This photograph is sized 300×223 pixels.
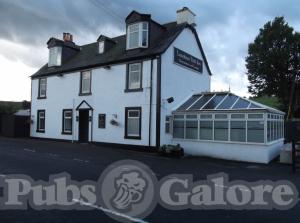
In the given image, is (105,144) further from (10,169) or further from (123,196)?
(123,196)

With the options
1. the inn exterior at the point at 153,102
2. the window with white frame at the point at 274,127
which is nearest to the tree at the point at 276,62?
the inn exterior at the point at 153,102

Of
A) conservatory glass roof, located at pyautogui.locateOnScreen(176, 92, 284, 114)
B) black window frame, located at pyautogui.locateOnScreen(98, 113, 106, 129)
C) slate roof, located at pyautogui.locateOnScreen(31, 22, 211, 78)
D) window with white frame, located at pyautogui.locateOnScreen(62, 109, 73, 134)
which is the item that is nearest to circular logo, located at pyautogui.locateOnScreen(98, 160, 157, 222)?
conservatory glass roof, located at pyautogui.locateOnScreen(176, 92, 284, 114)

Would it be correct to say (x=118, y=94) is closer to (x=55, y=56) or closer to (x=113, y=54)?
(x=113, y=54)

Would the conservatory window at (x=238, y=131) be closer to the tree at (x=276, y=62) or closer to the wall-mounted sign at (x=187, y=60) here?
the wall-mounted sign at (x=187, y=60)

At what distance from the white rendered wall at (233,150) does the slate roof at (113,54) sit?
19.4ft

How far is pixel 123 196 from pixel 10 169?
530 centimetres

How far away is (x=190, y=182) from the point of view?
10.5 metres

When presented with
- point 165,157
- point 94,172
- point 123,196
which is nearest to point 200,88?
point 165,157

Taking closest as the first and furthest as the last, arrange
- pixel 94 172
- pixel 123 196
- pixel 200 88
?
pixel 123 196, pixel 94 172, pixel 200 88

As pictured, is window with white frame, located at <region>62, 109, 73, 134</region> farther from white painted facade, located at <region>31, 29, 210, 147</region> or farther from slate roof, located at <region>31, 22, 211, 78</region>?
slate roof, located at <region>31, 22, 211, 78</region>

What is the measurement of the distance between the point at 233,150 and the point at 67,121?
13107 millimetres

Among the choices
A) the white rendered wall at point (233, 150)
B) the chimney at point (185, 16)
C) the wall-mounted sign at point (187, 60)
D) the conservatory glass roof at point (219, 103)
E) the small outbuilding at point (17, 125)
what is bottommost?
the white rendered wall at point (233, 150)

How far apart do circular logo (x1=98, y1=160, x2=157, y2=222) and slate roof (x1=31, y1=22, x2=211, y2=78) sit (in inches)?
431

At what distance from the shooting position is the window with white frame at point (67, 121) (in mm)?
25453
